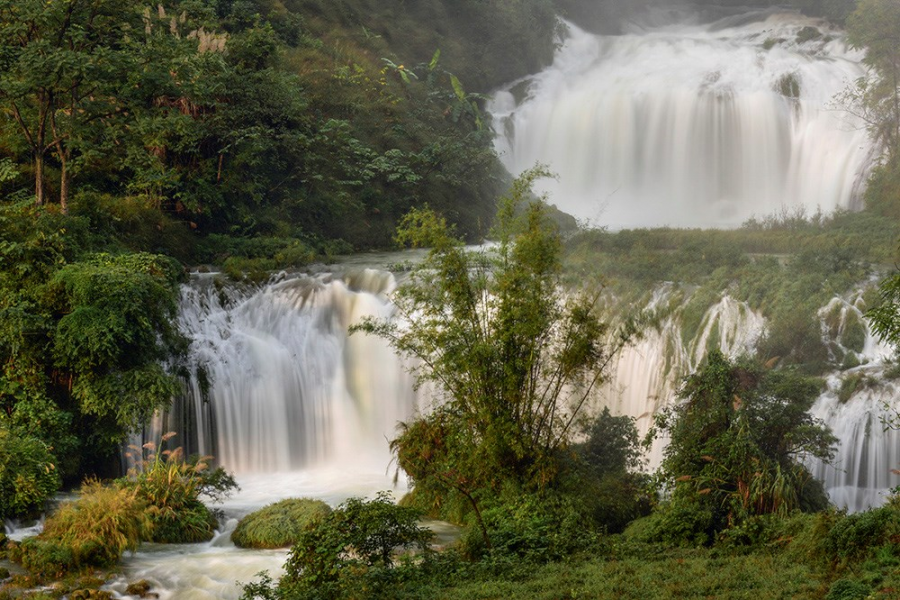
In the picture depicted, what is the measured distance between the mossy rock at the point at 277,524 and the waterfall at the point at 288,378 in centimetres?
388

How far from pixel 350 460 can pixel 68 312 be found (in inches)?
231

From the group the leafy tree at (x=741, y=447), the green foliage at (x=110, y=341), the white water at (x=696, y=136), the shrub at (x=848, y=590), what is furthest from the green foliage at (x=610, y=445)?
the white water at (x=696, y=136)

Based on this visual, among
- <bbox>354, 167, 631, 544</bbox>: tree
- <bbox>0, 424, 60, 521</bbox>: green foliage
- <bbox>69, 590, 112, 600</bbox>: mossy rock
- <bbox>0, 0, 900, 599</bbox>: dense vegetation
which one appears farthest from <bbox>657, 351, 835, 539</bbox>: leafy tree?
<bbox>0, 424, 60, 521</bbox>: green foliage

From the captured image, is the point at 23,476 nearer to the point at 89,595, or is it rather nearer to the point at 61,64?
the point at 89,595

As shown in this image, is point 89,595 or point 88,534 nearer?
point 89,595

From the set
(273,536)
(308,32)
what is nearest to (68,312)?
(273,536)

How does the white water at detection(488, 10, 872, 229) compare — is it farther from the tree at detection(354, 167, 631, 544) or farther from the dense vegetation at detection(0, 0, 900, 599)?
the tree at detection(354, 167, 631, 544)

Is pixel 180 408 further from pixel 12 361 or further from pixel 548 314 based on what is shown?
pixel 548 314

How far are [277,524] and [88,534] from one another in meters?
2.58

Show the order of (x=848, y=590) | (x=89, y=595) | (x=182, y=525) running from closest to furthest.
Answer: (x=848, y=590), (x=89, y=595), (x=182, y=525)

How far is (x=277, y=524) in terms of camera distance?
14195 millimetres

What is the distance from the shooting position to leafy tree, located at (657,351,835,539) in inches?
496

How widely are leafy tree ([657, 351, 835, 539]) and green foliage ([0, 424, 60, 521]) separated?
349 inches

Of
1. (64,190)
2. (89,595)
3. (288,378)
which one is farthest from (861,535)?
(64,190)
